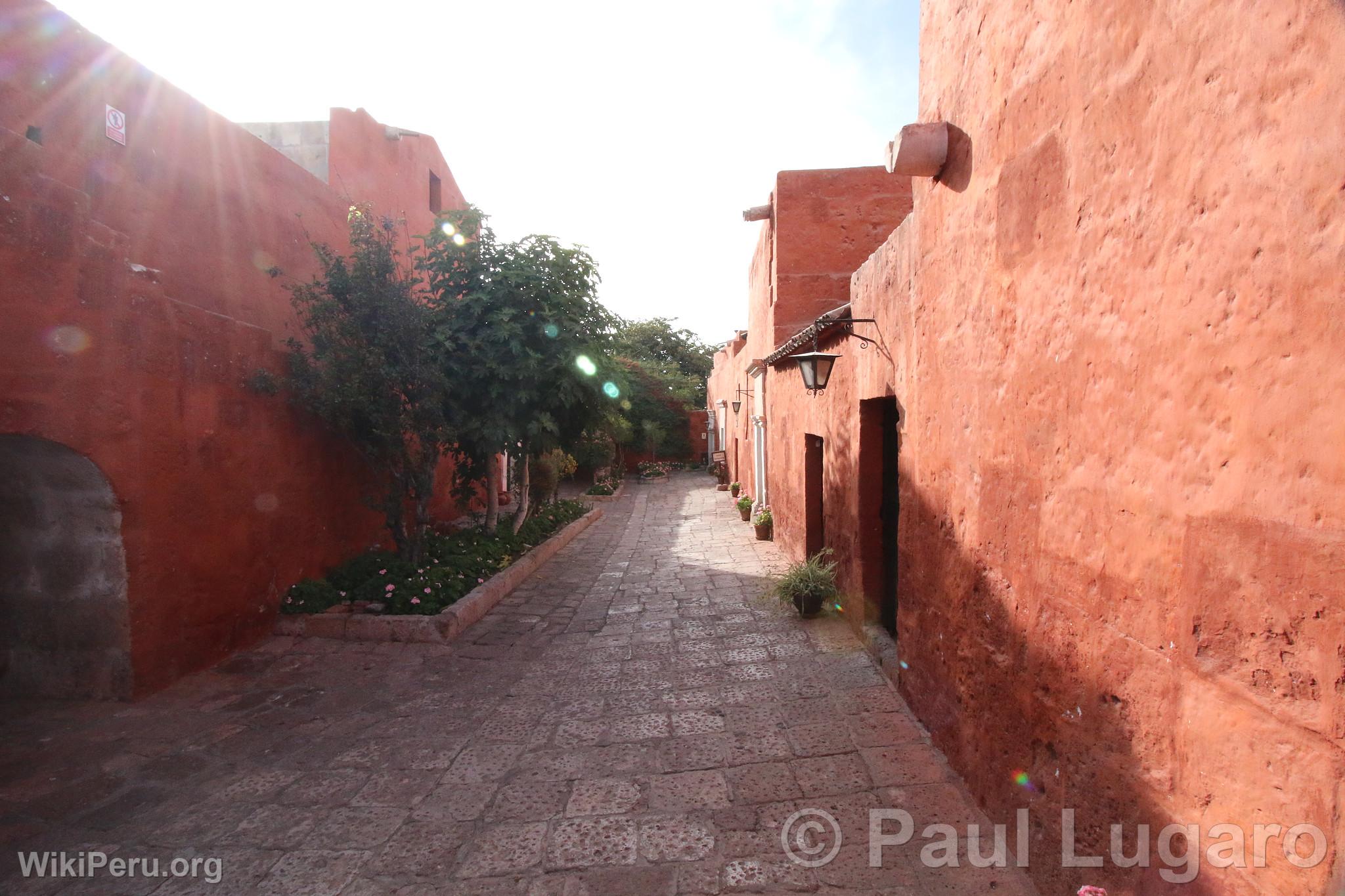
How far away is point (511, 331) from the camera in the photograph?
26.0 ft

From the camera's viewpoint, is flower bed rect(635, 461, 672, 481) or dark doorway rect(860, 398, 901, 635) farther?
flower bed rect(635, 461, 672, 481)

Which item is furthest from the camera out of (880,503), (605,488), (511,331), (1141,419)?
(605,488)

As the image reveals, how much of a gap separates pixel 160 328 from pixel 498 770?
4008 millimetres

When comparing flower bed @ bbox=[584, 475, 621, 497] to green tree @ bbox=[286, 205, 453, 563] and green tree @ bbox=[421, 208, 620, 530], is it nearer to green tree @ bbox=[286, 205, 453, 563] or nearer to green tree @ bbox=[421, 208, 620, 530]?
green tree @ bbox=[421, 208, 620, 530]

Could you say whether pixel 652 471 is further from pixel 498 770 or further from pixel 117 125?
pixel 498 770

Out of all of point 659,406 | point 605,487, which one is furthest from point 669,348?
point 605,487

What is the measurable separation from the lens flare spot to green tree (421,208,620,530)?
3480 mm

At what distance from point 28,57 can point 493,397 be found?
4566 mm

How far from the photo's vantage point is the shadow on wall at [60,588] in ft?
15.1

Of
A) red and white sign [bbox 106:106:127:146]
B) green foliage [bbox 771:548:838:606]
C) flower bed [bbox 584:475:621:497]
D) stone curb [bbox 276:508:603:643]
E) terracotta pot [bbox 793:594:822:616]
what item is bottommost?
stone curb [bbox 276:508:603:643]

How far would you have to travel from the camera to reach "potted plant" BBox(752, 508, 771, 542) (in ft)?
35.9

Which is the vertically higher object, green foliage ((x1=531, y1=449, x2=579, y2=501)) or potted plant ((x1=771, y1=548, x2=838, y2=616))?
green foliage ((x1=531, y1=449, x2=579, y2=501))

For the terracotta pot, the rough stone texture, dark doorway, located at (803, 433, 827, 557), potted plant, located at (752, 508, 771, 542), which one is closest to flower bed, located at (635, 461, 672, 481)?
potted plant, located at (752, 508, 771, 542)

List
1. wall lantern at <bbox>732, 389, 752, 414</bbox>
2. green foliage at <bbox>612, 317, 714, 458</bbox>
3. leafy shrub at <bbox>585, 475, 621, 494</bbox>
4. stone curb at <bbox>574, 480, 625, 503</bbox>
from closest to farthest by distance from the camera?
wall lantern at <bbox>732, 389, 752, 414</bbox>
stone curb at <bbox>574, 480, 625, 503</bbox>
leafy shrub at <bbox>585, 475, 621, 494</bbox>
green foliage at <bbox>612, 317, 714, 458</bbox>
